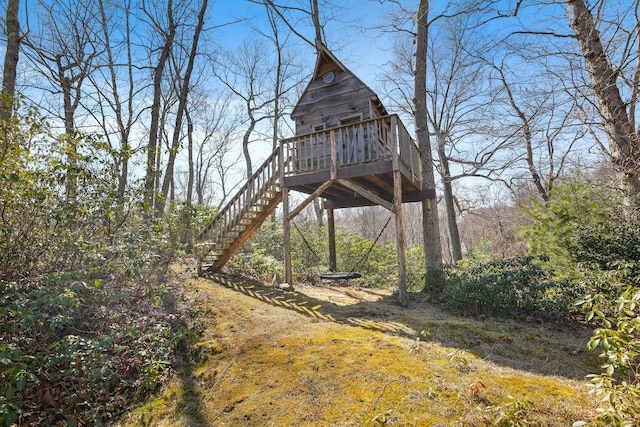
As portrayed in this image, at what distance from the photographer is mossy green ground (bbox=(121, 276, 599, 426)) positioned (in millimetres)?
3084

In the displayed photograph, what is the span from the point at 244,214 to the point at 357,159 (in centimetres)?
353

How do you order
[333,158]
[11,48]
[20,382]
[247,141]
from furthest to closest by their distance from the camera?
[247,141] < [333,158] < [11,48] < [20,382]

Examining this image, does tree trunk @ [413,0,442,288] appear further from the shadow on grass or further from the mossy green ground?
the mossy green ground

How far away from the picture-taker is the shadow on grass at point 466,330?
4.04m

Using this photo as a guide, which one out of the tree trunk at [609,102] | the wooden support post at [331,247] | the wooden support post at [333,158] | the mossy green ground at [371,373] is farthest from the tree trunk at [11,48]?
the tree trunk at [609,102]

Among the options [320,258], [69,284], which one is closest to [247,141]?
[320,258]

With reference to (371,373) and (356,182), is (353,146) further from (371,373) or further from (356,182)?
(371,373)

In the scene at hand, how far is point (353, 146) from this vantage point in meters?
8.03

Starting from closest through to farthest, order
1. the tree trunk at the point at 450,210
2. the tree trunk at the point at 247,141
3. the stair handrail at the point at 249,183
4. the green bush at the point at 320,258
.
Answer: the stair handrail at the point at 249,183, the green bush at the point at 320,258, the tree trunk at the point at 450,210, the tree trunk at the point at 247,141

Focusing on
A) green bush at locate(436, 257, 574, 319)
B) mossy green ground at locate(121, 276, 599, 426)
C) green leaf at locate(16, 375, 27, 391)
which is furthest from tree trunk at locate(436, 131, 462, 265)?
green leaf at locate(16, 375, 27, 391)

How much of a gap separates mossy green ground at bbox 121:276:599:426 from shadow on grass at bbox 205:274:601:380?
0.02 m

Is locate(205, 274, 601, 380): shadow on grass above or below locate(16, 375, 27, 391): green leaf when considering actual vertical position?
below

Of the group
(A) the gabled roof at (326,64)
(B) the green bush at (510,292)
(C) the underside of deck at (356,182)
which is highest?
(A) the gabled roof at (326,64)

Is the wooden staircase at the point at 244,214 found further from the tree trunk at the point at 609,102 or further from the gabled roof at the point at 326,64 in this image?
the tree trunk at the point at 609,102
